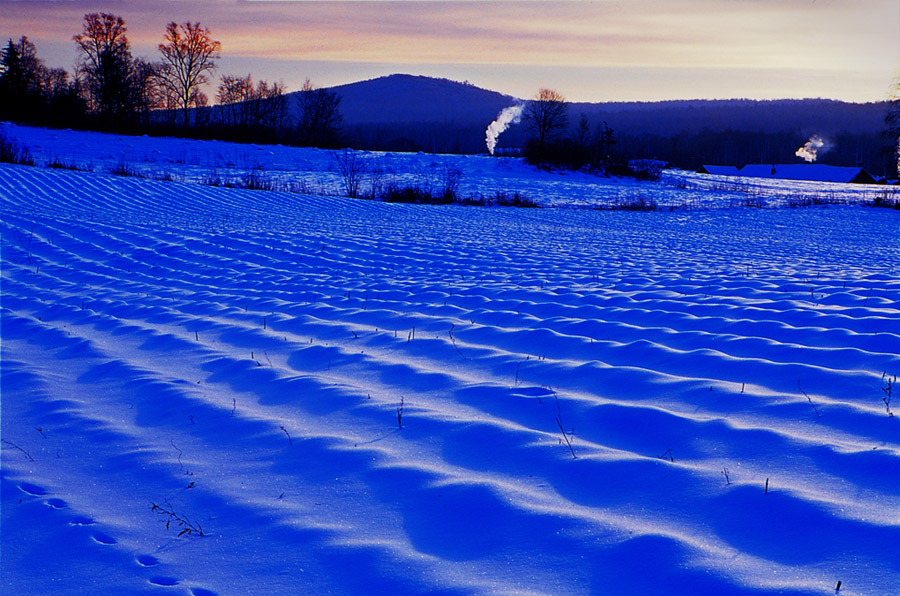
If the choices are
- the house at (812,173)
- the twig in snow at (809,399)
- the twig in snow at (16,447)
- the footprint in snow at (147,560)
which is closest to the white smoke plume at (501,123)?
the house at (812,173)

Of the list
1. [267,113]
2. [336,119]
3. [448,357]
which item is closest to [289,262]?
[448,357]

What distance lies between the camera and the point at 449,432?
2.95 meters

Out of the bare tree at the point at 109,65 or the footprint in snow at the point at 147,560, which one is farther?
the bare tree at the point at 109,65

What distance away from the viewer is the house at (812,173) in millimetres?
63844

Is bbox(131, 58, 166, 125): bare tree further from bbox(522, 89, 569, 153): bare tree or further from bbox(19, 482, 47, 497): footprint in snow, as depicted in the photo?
bbox(19, 482, 47, 497): footprint in snow

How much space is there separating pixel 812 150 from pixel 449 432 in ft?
452

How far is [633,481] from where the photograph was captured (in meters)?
2.45

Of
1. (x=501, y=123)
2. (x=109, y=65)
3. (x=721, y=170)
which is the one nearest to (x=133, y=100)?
(x=109, y=65)

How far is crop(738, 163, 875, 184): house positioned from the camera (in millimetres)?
63844

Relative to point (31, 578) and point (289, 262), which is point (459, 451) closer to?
point (31, 578)

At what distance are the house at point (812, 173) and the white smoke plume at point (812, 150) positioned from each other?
4578 cm

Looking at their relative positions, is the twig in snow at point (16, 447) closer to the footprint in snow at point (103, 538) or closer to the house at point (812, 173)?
the footprint in snow at point (103, 538)

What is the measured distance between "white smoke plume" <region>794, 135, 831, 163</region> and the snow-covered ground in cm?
12389

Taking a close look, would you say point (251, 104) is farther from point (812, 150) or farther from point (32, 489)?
point (812, 150)
